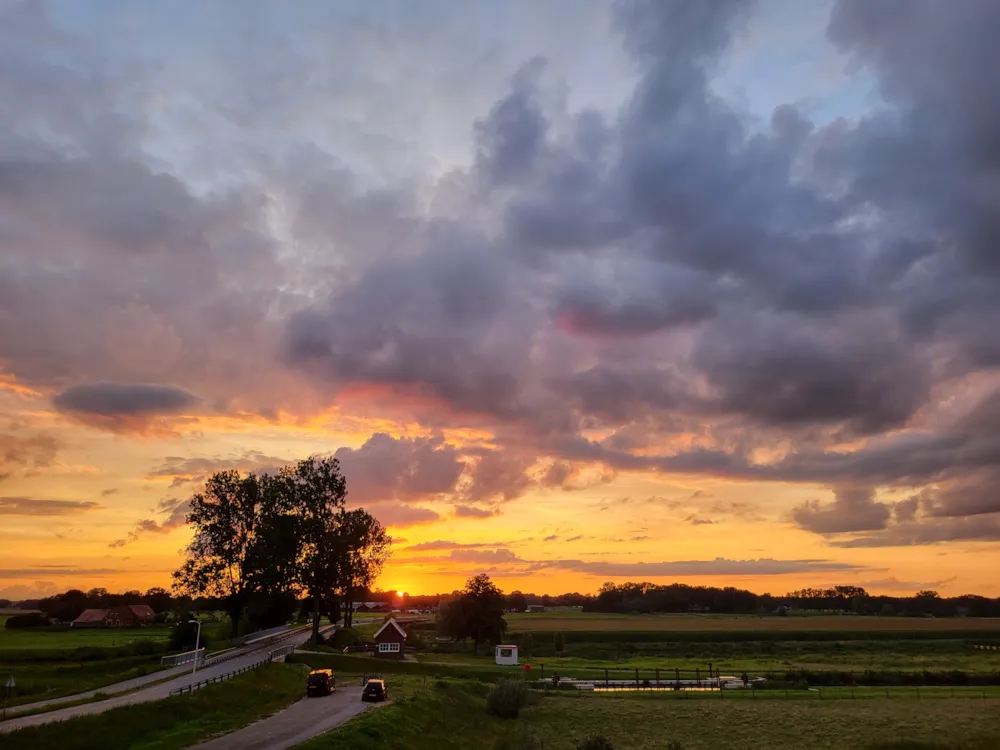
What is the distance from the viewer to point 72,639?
110625 mm

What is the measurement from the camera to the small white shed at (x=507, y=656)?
93.6 metres

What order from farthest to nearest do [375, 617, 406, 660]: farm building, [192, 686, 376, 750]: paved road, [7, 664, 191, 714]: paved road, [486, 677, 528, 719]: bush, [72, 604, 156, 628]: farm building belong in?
[72, 604, 156, 628]: farm building → [375, 617, 406, 660]: farm building → [486, 677, 528, 719]: bush → [7, 664, 191, 714]: paved road → [192, 686, 376, 750]: paved road

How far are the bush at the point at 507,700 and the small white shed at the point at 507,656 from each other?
30.4 metres

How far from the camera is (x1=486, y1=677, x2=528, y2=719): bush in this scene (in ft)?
203

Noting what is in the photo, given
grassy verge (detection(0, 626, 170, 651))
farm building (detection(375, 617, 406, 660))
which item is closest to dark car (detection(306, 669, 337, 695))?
farm building (detection(375, 617, 406, 660))

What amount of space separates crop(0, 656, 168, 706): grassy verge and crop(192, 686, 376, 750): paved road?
18.2m

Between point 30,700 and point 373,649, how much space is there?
1959 inches

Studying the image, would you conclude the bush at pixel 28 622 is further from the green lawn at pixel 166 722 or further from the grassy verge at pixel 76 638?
the green lawn at pixel 166 722

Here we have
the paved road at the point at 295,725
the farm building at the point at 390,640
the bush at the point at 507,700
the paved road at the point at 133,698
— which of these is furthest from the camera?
the farm building at the point at 390,640

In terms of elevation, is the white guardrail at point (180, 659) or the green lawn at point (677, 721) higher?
the white guardrail at point (180, 659)

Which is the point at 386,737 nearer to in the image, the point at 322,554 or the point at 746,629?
the point at 322,554

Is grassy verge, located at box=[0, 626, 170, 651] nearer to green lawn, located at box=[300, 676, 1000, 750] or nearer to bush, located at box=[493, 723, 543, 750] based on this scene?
green lawn, located at box=[300, 676, 1000, 750]

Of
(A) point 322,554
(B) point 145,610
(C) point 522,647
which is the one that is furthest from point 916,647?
(B) point 145,610

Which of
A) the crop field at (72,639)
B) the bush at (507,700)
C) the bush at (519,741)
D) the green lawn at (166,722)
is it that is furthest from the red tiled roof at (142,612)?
the bush at (519,741)
